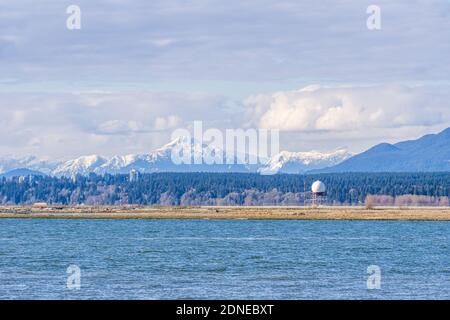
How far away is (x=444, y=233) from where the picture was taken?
131500 mm

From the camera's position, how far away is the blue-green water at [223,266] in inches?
2127

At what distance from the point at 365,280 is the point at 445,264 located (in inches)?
657

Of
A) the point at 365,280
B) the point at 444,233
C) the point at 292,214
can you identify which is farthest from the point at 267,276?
the point at 292,214

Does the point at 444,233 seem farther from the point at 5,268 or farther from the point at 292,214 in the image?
the point at 5,268

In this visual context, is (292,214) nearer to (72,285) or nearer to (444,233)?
(444,233)

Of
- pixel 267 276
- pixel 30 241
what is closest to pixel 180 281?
pixel 267 276

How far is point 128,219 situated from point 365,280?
133 meters

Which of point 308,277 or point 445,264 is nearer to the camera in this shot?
point 308,277

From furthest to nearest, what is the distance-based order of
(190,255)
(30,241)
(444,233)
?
(444,233), (30,241), (190,255)

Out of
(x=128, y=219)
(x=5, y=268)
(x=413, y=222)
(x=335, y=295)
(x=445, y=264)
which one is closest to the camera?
(x=335, y=295)

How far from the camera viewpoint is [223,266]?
235 ft

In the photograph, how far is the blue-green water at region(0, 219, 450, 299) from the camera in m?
54.0

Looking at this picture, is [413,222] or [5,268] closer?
[5,268]

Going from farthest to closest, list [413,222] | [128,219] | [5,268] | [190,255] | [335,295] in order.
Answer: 1. [128,219]
2. [413,222]
3. [190,255]
4. [5,268]
5. [335,295]
